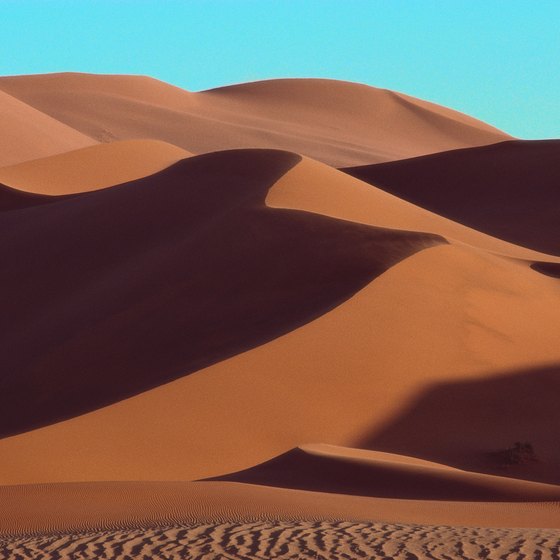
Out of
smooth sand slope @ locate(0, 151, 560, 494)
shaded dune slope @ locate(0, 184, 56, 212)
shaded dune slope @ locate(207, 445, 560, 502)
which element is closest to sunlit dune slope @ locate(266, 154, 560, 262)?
smooth sand slope @ locate(0, 151, 560, 494)

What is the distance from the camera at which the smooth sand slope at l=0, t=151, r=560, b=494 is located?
13.5 metres

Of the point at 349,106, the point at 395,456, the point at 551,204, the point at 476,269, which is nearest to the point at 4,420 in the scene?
the point at 395,456

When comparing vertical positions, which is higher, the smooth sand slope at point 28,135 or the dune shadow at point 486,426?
the smooth sand slope at point 28,135

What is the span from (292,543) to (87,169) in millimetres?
23110

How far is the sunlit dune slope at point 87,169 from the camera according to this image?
28766 millimetres

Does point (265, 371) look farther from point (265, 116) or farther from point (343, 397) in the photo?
point (265, 116)

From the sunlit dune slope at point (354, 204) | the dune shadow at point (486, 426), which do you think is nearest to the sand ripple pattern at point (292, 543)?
the dune shadow at point (486, 426)

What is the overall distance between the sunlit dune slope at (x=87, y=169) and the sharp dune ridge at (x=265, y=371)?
0.13m

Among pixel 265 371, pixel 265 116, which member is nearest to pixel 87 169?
pixel 265 371

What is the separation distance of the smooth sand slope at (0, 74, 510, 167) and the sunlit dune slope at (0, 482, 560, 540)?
53785 mm

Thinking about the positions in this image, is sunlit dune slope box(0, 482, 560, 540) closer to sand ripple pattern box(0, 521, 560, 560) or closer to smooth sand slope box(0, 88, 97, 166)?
sand ripple pattern box(0, 521, 560, 560)

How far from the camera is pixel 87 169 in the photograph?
30.1m

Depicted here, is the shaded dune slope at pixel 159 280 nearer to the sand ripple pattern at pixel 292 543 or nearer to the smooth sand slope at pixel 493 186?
the sand ripple pattern at pixel 292 543

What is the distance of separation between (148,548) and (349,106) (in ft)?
260
